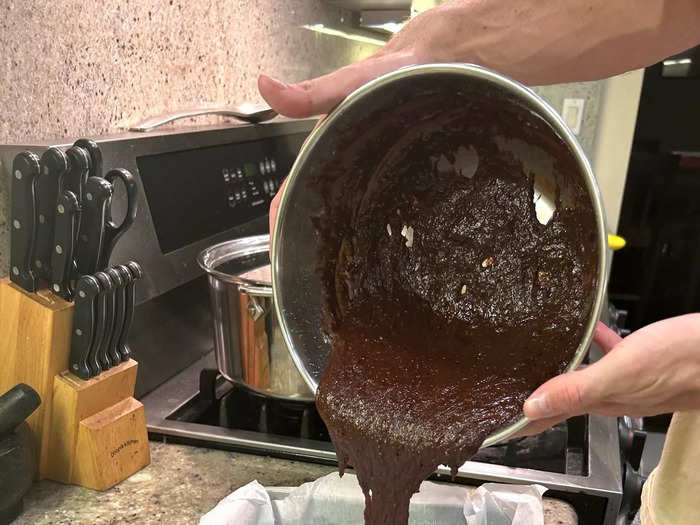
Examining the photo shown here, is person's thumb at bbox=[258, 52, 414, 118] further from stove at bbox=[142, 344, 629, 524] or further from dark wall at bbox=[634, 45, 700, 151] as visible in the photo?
dark wall at bbox=[634, 45, 700, 151]

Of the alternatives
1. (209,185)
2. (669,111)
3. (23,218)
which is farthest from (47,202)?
(669,111)

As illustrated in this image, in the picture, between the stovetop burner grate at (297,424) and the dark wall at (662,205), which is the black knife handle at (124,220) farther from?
the dark wall at (662,205)

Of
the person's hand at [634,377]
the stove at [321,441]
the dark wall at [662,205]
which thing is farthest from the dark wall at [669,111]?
the person's hand at [634,377]

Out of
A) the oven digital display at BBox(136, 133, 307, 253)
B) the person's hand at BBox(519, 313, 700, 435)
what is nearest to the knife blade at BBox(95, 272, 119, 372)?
the oven digital display at BBox(136, 133, 307, 253)

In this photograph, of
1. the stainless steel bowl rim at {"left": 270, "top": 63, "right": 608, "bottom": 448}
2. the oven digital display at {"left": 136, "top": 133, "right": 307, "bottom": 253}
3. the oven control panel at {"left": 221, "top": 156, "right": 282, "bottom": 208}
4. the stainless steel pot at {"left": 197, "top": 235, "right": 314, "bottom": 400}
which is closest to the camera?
the stainless steel bowl rim at {"left": 270, "top": 63, "right": 608, "bottom": 448}

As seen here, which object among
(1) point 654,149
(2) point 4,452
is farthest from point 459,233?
(1) point 654,149

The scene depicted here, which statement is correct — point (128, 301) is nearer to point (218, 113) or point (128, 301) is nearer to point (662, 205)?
point (218, 113)
